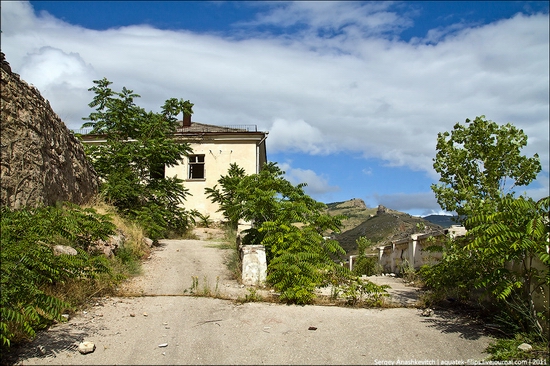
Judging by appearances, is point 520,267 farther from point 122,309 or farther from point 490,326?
point 122,309

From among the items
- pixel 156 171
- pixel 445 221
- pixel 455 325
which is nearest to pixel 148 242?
pixel 156 171

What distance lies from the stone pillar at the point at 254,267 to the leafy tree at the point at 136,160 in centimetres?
539

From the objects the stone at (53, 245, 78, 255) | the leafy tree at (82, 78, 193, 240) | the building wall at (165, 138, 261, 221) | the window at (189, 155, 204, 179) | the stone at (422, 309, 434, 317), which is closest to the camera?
the stone at (422, 309, 434, 317)

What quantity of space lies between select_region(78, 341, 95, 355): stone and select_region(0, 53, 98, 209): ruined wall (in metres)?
4.15

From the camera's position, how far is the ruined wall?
8523 mm

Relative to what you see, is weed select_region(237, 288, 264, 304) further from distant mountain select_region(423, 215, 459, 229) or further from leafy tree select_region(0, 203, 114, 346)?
distant mountain select_region(423, 215, 459, 229)

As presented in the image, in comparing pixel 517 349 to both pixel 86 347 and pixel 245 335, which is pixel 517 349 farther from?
pixel 86 347

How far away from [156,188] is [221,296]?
28.8 ft

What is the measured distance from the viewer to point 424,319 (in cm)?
702

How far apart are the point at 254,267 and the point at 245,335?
11.5 ft

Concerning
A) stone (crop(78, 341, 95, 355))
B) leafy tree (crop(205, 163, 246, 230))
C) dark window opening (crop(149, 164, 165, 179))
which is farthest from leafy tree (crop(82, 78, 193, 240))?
stone (crop(78, 341, 95, 355))

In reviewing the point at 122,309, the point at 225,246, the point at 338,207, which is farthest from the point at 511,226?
the point at 338,207

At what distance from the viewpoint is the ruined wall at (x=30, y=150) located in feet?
28.0

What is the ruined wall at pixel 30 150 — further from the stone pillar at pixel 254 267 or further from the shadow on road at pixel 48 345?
the stone pillar at pixel 254 267
